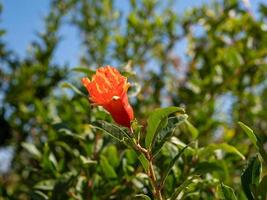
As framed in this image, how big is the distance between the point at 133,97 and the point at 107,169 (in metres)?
0.39

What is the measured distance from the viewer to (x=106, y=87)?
0.96 m

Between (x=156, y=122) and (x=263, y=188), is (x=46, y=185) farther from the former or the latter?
(x=263, y=188)

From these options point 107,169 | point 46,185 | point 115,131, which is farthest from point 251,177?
point 46,185

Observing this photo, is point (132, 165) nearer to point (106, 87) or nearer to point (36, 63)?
point (106, 87)

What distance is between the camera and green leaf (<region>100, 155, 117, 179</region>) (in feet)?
5.08

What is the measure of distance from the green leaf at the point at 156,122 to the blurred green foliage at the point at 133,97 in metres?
0.43

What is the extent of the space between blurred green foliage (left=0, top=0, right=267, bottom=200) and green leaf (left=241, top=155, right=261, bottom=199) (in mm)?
389

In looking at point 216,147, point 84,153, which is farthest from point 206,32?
point 216,147

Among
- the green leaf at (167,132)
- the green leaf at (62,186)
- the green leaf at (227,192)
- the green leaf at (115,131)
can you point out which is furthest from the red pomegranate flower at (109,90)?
the green leaf at (62,186)

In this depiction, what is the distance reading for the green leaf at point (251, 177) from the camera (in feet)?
3.47

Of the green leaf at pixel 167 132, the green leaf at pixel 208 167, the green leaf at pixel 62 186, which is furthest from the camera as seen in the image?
the green leaf at pixel 62 186

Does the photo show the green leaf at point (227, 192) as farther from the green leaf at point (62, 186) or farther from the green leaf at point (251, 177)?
the green leaf at point (62, 186)

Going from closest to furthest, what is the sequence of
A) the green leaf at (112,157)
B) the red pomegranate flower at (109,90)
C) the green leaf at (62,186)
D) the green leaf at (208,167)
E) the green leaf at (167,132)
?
→ the red pomegranate flower at (109,90) < the green leaf at (167,132) < the green leaf at (208,167) < the green leaf at (62,186) < the green leaf at (112,157)

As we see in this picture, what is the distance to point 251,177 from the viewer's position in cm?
107
